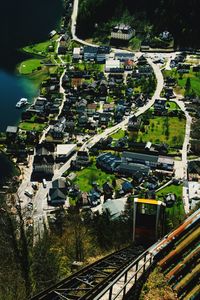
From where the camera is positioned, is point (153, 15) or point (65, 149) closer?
point (65, 149)

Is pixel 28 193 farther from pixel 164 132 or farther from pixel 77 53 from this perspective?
pixel 77 53

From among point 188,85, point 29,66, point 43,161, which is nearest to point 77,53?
point 29,66

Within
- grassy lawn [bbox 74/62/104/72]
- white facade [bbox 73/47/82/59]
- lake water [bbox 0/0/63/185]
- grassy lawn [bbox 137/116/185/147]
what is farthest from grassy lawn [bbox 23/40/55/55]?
grassy lawn [bbox 137/116/185/147]

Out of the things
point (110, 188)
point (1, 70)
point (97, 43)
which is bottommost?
point (110, 188)

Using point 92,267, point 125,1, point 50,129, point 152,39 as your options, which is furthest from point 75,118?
point 92,267

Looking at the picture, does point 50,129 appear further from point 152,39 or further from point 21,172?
point 152,39

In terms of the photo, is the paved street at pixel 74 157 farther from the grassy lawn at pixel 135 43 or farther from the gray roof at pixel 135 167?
the grassy lawn at pixel 135 43
